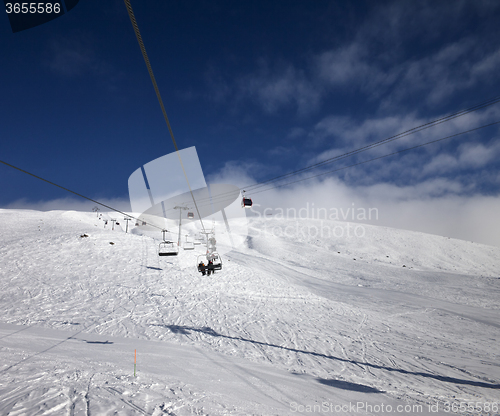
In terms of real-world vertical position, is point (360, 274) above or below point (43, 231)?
below

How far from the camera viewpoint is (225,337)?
1332 cm

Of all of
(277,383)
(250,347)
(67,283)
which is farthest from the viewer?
(67,283)

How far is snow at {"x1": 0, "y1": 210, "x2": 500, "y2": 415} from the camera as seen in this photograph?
773cm

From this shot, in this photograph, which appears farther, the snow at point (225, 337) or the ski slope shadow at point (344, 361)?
the ski slope shadow at point (344, 361)

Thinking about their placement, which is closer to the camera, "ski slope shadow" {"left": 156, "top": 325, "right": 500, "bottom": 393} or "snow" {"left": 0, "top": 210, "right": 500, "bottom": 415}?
"snow" {"left": 0, "top": 210, "right": 500, "bottom": 415}

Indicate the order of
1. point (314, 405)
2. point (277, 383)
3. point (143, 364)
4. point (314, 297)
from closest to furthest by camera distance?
1. point (314, 405)
2. point (277, 383)
3. point (143, 364)
4. point (314, 297)

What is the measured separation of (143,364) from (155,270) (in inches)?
729

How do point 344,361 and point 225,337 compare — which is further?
point 225,337

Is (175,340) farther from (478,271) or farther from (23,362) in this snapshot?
(478,271)

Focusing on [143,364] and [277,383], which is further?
[143,364]

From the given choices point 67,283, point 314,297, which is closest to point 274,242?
point 314,297

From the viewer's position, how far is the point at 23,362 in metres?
9.21

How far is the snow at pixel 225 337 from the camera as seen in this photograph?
25.4ft

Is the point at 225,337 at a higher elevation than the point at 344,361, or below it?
below
